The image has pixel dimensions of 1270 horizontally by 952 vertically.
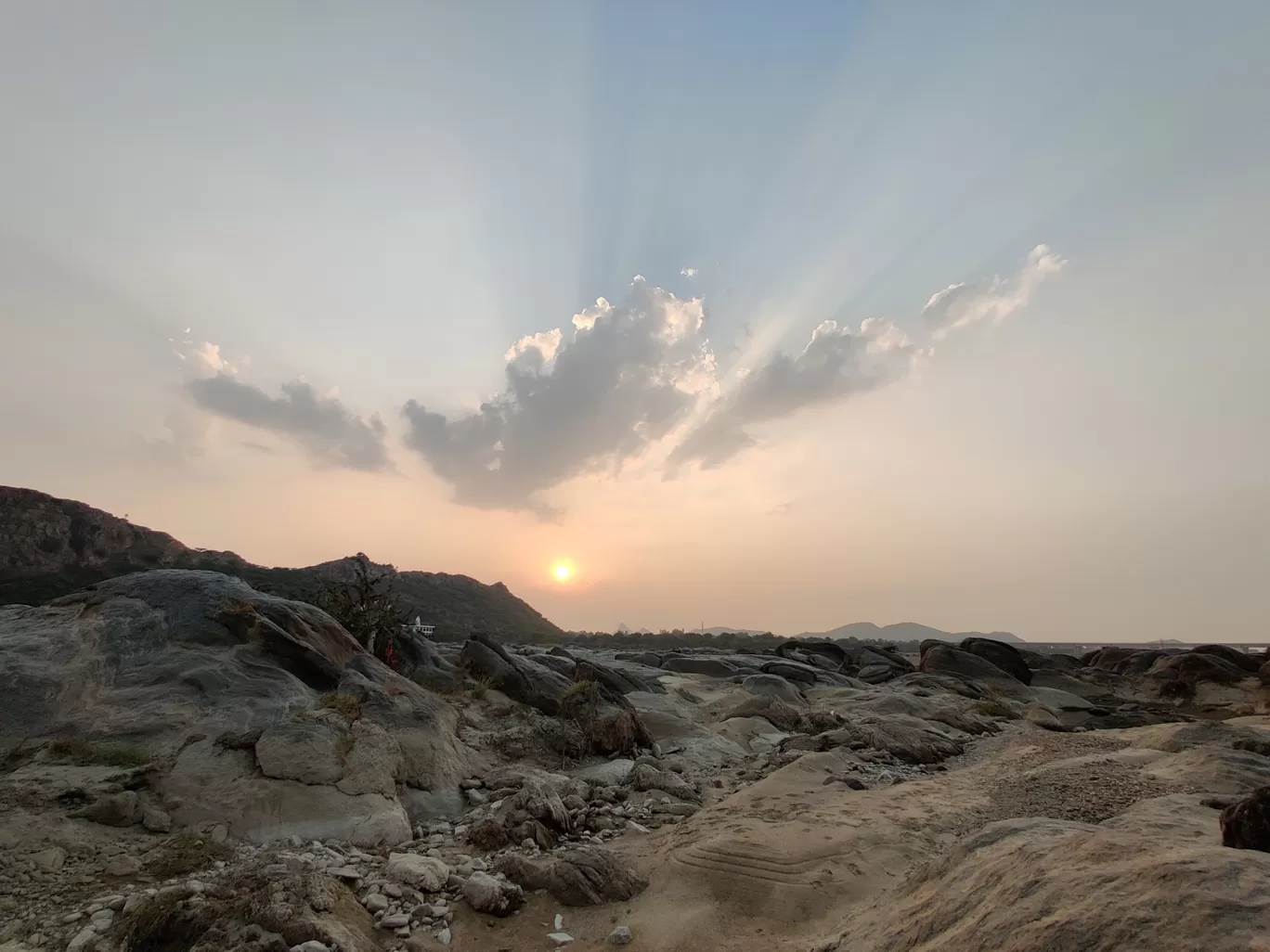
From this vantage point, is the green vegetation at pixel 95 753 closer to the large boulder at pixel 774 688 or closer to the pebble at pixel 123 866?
the pebble at pixel 123 866

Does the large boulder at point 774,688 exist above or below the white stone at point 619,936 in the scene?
above

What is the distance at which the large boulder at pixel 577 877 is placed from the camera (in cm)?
697

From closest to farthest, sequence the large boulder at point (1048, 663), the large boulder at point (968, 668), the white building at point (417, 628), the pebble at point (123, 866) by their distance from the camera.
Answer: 1. the pebble at point (123, 866)
2. the white building at point (417, 628)
3. the large boulder at point (968, 668)
4. the large boulder at point (1048, 663)

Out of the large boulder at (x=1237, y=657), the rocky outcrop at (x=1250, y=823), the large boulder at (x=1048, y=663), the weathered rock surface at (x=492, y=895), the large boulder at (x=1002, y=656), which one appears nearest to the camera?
the rocky outcrop at (x=1250, y=823)

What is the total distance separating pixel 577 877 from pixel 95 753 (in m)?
6.64

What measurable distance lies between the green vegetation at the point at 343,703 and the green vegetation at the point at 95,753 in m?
2.43

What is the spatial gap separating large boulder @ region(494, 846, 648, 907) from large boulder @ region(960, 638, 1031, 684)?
105 ft

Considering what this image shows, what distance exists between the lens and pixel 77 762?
8.02 m

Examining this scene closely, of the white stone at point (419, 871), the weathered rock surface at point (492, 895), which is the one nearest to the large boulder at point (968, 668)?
the weathered rock surface at point (492, 895)

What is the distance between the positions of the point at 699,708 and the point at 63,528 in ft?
172

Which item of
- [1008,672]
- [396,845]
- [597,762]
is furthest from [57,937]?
[1008,672]

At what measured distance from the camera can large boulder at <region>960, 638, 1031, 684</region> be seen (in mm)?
33000

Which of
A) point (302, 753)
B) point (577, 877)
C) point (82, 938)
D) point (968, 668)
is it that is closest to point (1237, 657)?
point (968, 668)

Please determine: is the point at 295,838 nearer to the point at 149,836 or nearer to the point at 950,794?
the point at 149,836
